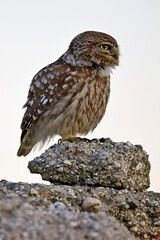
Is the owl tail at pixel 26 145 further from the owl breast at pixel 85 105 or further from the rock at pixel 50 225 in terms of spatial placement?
the rock at pixel 50 225

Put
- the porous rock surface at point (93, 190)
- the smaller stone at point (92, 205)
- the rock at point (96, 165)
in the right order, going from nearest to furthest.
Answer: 1. the porous rock surface at point (93, 190)
2. the smaller stone at point (92, 205)
3. the rock at point (96, 165)

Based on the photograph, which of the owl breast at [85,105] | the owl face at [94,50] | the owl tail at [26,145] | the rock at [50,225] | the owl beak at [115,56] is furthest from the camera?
the owl tail at [26,145]

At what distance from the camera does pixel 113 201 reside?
469 cm

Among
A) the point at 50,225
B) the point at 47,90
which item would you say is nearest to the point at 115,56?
the point at 47,90

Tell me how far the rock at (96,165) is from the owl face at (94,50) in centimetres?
129

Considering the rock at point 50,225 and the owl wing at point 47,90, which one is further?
the owl wing at point 47,90

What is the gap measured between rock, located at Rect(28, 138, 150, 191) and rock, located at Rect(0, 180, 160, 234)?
238 millimetres

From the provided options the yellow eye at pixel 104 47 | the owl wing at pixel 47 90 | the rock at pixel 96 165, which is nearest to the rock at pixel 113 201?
the rock at pixel 96 165

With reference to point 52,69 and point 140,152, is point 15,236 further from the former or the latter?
point 52,69

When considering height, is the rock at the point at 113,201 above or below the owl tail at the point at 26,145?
below

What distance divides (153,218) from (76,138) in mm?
1861

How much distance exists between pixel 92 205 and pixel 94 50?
265cm

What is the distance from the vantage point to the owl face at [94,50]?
616 cm

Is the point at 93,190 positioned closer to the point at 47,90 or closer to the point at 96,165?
the point at 96,165
